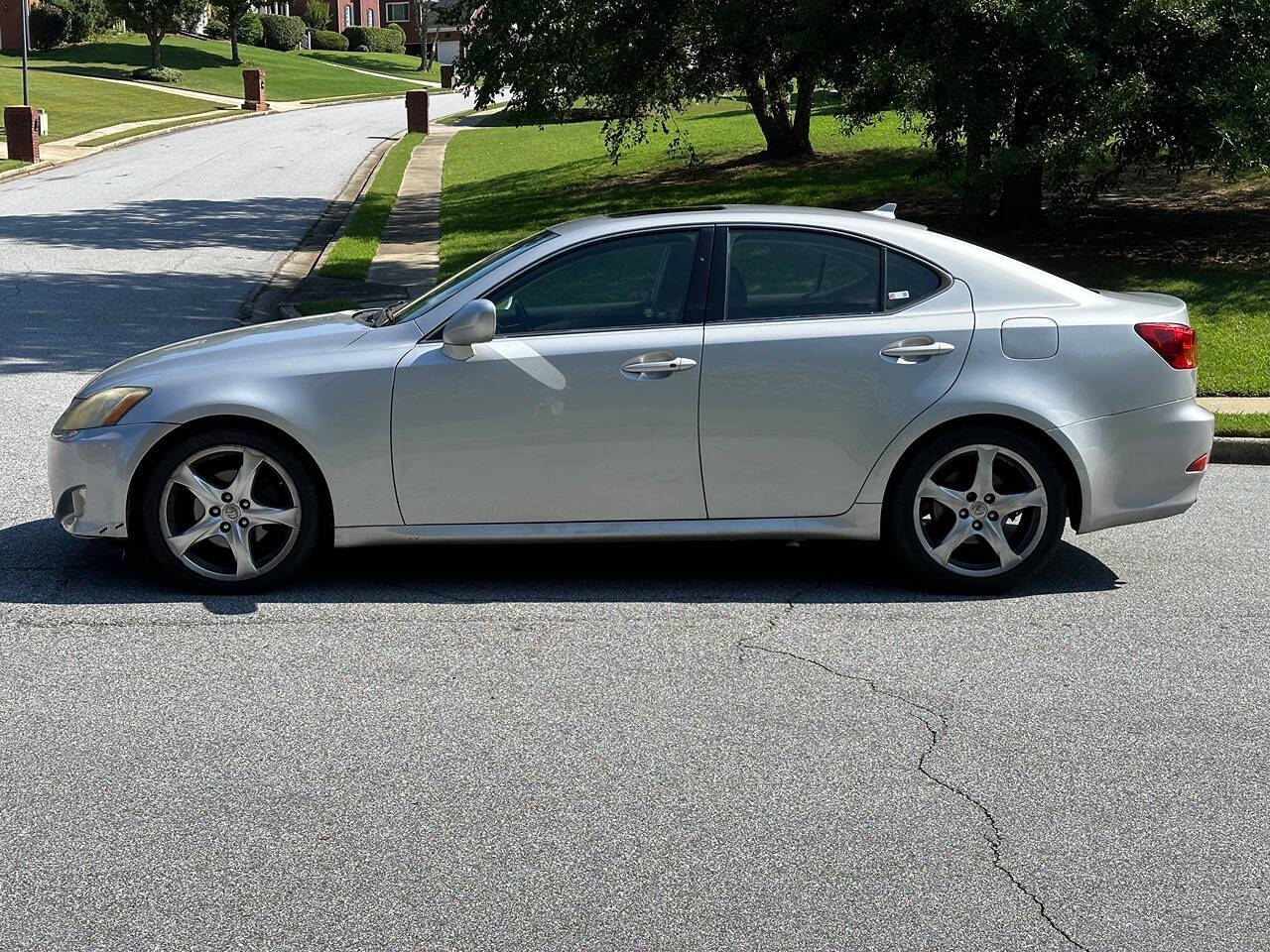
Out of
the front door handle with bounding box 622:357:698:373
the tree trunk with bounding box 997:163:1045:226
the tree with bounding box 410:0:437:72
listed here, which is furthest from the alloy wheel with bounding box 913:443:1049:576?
the tree with bounding box 410:0:437:72

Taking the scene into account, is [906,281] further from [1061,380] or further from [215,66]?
[215,66]

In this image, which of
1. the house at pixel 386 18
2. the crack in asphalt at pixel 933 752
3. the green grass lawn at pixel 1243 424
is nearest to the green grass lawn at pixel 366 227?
the green grass lawn at pixel 1243 424

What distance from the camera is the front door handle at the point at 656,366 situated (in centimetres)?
592

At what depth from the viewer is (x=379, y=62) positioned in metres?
92.9

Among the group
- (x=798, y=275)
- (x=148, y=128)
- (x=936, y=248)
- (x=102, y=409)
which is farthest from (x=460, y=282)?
(x=148, y=128)

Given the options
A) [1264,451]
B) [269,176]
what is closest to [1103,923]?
[1264,451]

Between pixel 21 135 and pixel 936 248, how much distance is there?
100ft

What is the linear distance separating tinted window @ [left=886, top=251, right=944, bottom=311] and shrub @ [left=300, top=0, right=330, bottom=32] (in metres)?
96.9

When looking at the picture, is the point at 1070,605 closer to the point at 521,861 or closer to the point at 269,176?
the point at 521,861

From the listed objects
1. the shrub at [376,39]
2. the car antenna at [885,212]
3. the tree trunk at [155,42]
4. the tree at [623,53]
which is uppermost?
the shrub at [376,39]

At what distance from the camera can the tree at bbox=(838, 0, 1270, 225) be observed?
12984 millimetres

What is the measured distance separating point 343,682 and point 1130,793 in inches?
103

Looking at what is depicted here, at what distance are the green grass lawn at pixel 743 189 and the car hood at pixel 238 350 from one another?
6.57m

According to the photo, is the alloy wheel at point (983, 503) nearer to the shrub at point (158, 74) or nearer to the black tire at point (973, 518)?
the black tire at point (973, 518)
